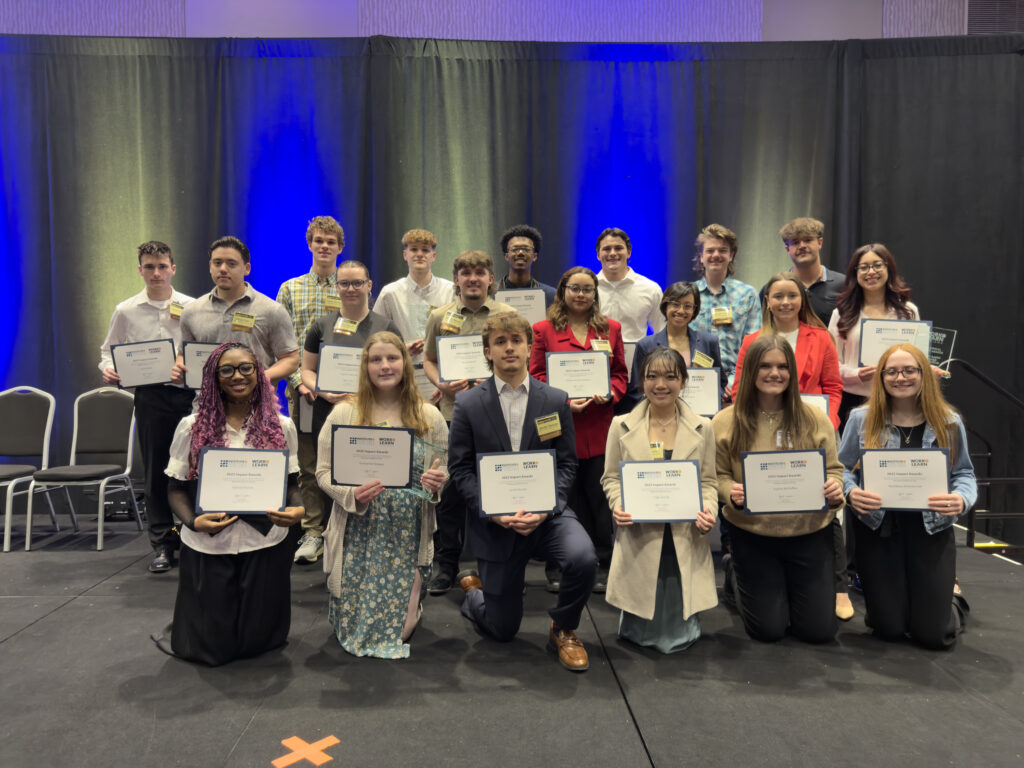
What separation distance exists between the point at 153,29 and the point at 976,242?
6.91 metres

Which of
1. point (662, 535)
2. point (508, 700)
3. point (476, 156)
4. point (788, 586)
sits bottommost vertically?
point (508, 700)

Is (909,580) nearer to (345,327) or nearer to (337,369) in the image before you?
(337,369)

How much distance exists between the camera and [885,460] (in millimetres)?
3145

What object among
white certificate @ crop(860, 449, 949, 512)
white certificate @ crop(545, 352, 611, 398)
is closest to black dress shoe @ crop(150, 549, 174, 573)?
white certificate @ crop(545, 352, 611, 398)

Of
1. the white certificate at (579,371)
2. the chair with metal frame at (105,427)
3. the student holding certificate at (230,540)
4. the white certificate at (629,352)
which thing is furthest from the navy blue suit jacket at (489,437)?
the chair with metal frame at (105,427)

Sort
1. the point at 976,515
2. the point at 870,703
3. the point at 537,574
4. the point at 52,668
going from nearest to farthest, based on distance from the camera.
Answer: the point at 870,703 → the point at 52,668 → the point at 537,574 → the point at 976,515

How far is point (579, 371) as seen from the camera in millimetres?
3750

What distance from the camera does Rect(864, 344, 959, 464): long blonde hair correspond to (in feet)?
10.6

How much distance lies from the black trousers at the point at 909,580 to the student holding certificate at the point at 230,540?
244cm

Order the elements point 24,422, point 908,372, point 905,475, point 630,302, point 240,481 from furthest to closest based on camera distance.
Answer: point 24,422, point 630,302, point 908,372, point 905,475, point 240,481

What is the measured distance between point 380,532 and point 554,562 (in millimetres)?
744

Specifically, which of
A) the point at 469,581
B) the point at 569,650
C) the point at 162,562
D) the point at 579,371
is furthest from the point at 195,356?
the point at 569,650

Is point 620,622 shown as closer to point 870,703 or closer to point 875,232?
point 870,703

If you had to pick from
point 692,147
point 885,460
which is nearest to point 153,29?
point 692,147
